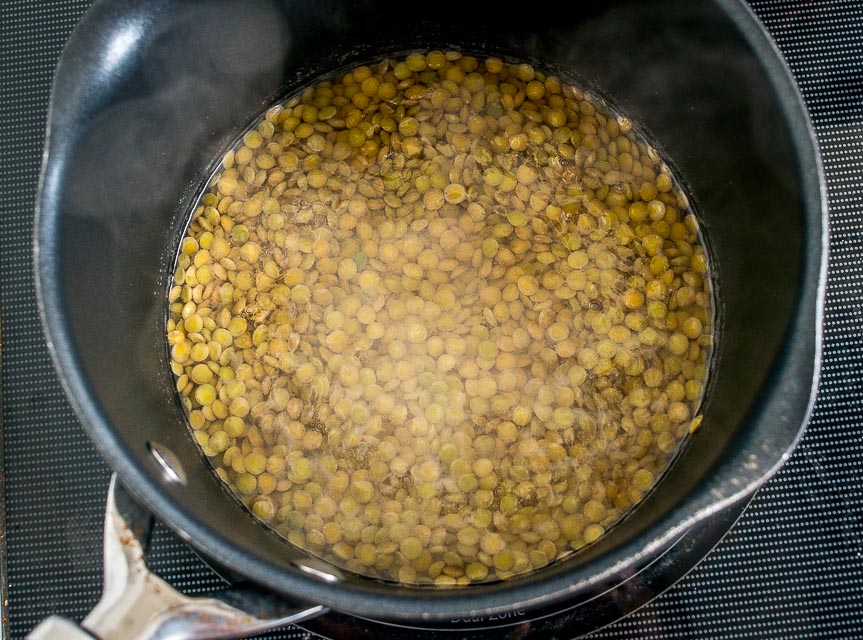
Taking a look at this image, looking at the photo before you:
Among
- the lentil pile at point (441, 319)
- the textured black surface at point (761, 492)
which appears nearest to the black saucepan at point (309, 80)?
the lentil pile at point (441, 319)

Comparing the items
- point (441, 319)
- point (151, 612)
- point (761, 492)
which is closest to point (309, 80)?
point (441, 319)

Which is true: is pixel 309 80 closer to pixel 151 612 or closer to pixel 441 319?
pixel 441 319

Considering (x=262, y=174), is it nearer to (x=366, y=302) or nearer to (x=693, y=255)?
(x=366, y=302)

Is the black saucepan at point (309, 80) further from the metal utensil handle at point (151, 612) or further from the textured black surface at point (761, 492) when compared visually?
the textured black surface at point (761, 492)

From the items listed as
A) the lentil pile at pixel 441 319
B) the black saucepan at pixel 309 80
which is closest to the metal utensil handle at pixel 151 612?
the black saucepan at pixel 309 80

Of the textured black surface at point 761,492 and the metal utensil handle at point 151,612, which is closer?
the metal utensil handle at point 151,612

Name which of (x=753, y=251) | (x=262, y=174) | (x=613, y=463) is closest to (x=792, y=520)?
(x=613, y=463)

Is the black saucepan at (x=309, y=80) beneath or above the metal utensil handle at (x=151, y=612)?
above
